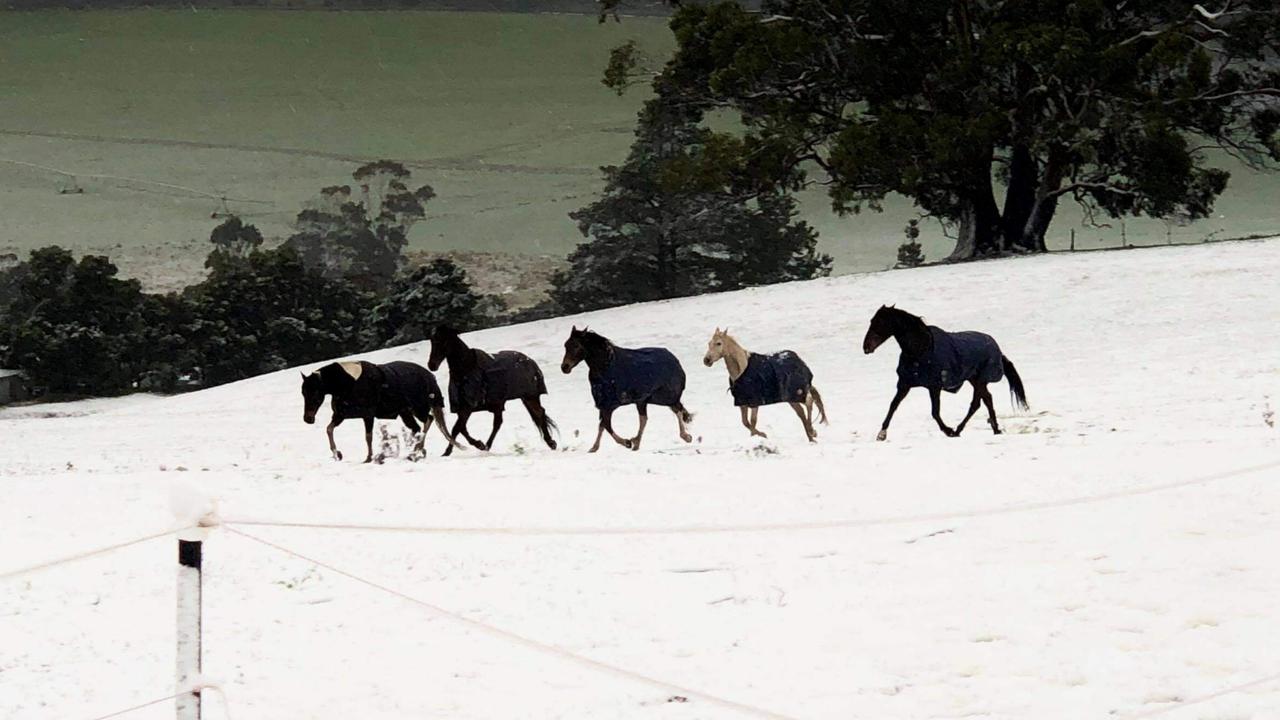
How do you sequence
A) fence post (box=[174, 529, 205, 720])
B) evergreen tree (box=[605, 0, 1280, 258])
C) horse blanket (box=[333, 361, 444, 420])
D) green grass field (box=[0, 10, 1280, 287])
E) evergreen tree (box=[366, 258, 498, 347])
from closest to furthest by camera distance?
fence post (box=[174, 529, 205, 720]) → horse blanket (box=[333, 361, 444, 420]) → evergreen tree (box=[605, 0, 1280, 258]) → evergreen tree (box=[366, 258, 498, 347]) → green grass field (box=[0, 10, 1280, 287])

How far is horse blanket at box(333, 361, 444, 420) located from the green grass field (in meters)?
55.2

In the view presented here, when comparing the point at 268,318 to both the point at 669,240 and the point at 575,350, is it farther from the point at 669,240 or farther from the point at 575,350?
the point at 575,350

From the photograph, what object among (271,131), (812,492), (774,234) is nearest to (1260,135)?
(774,234)

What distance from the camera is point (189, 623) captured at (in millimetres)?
6570

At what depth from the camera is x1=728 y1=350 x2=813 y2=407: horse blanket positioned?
55.8ft

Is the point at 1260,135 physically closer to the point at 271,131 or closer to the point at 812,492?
the point at 812,492

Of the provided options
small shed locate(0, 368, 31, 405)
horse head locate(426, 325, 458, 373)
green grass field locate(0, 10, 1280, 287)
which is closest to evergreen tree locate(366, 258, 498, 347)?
small shed locate(0, 368, 31, 405)

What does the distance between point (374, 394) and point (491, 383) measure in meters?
1.24

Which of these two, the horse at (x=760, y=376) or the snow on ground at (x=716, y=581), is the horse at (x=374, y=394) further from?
the horse at (x=760, y=376)

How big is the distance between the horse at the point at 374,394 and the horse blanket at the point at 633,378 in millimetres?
1776

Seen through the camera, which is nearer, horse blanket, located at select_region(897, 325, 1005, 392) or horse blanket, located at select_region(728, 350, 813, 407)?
horse blanket, located at select_region(897, 325, 1005, 392)

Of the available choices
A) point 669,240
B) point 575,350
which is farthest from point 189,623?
point 669,240

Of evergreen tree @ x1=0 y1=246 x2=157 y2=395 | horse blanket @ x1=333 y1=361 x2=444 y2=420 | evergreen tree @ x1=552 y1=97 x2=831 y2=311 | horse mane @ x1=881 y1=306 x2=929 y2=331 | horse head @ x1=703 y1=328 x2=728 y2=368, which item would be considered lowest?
horse blanket @ x1=333 y1=361 x2=444 y2=420

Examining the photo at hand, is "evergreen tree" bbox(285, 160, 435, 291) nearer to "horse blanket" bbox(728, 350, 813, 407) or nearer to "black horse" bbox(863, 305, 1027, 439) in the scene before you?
"horse blanket" bbox(728, 350, 813, 407)
